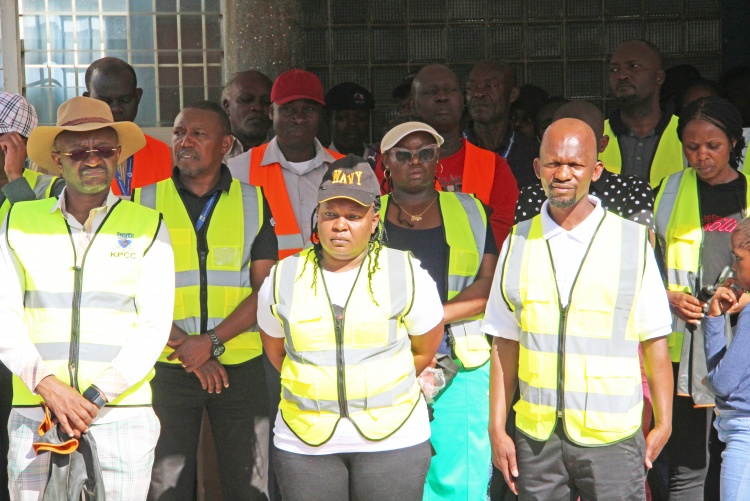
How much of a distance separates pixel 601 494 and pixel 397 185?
1812 millimetres

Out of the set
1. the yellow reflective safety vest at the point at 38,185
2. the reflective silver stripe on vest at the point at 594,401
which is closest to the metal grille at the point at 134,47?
the yellow reflective safety vest at the point at 38,185

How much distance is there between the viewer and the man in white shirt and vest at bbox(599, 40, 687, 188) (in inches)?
223

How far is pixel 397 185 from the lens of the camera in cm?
484

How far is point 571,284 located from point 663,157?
213 cm

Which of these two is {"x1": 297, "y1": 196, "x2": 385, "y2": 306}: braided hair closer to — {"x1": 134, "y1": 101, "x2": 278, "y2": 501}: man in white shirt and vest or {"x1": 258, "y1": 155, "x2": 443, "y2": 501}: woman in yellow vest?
{"x1": 258, "y1": 155, "x2": 443, "y2": 501}: woman in yellow vest

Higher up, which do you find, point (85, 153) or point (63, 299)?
point (85, 153)

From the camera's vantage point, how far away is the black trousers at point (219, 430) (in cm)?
461

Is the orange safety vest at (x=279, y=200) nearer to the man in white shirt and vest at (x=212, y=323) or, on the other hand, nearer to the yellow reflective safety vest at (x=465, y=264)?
the man in white shirt and vest at (x=212, y=323)

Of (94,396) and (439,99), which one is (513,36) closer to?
(439,99)

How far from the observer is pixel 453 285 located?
471cm

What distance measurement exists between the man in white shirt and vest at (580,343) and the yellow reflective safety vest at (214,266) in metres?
1.40

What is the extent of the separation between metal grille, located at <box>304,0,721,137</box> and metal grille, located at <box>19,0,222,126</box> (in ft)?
2.80

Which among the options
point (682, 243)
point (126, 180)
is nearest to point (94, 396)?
point (126, 180)

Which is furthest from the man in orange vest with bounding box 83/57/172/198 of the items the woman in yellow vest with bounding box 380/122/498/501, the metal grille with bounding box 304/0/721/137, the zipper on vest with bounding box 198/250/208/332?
the metal grille with bounding box 304/0/721/137
